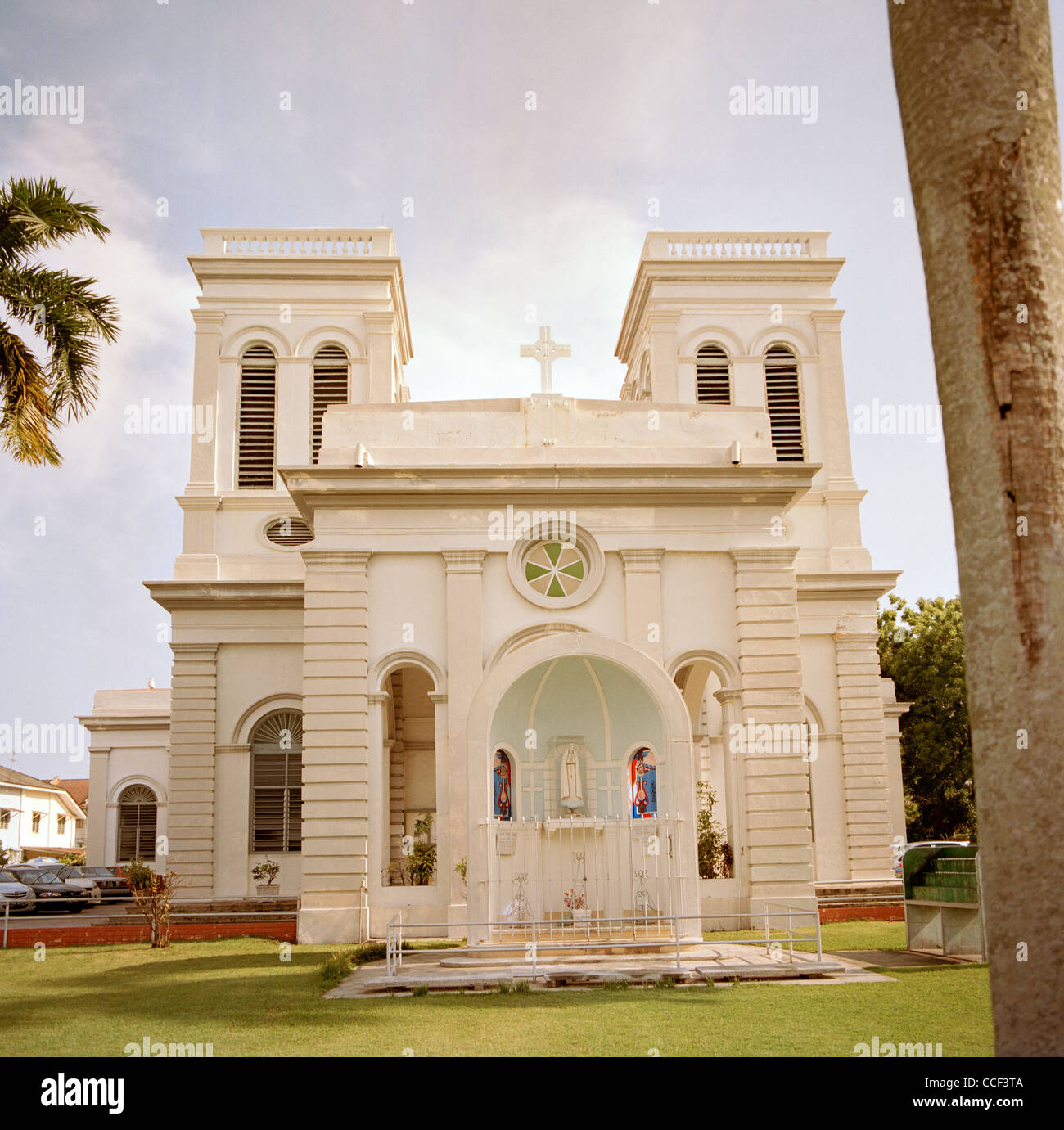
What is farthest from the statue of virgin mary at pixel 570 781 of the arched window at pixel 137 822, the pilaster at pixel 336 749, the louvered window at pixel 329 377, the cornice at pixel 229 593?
the arched window at pixel 137 822

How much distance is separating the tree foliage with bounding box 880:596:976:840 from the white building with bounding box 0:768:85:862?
40.2 m

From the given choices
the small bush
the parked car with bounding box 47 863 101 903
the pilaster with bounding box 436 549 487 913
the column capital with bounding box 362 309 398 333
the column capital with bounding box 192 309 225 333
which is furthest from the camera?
A: the parked car with bounding box 47 863 101 903

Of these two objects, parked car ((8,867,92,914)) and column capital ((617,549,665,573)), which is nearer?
column capital ((617,549,665,573))

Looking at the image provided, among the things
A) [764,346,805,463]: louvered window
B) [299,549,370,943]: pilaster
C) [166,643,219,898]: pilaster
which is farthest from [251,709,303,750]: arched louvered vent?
[764,346,805,463]: louvered window

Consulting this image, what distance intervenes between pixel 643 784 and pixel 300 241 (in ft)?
59.1

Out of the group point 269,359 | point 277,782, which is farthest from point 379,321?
point 277,782

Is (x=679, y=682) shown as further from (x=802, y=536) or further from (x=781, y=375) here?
(x=781, y=375)

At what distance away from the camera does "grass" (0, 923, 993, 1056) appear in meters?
10.1

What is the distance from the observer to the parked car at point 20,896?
3064 centimetres

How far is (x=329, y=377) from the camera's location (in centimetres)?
2980

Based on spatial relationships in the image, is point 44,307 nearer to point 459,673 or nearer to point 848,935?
point 459,673

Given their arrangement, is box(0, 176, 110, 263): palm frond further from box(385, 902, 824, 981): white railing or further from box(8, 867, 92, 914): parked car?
box(8, 867, 92, 914): parked car
